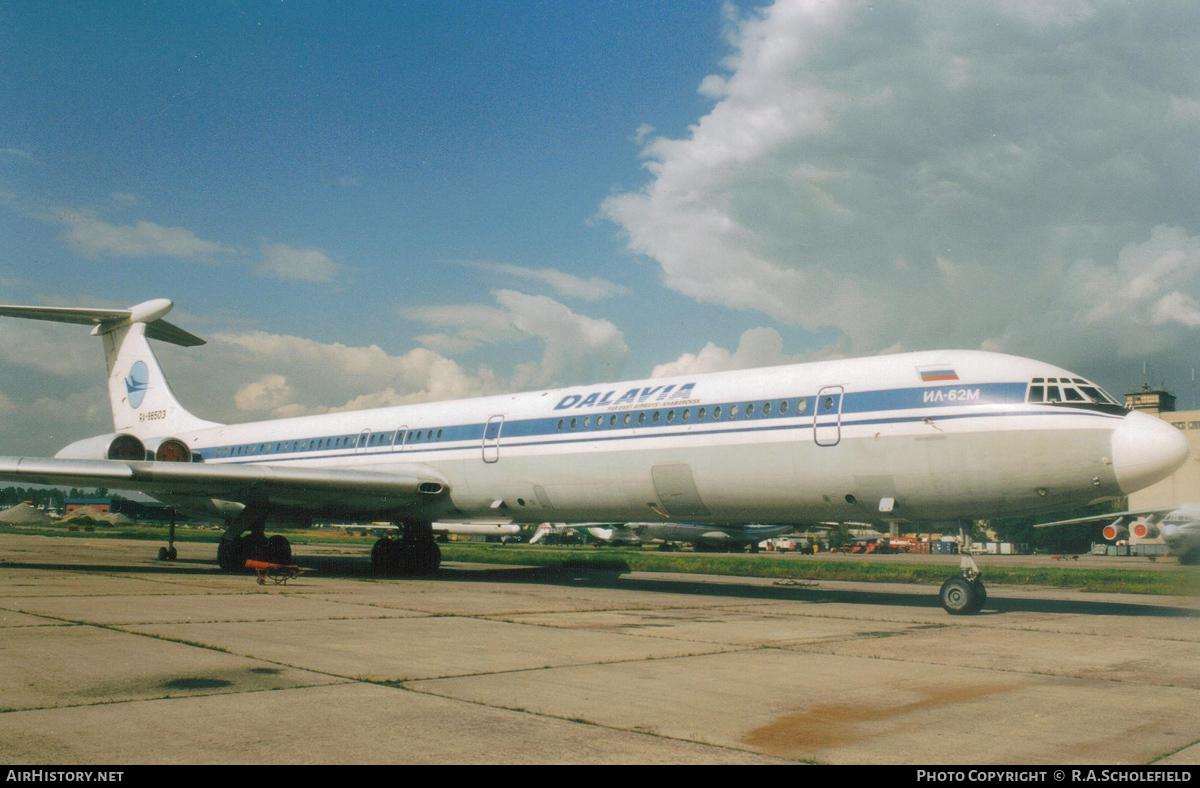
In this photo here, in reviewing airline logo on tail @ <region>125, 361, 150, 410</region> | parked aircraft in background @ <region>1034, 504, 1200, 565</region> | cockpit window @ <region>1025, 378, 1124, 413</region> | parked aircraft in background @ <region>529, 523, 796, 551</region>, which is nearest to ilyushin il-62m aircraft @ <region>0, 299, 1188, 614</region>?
cockpit window @ <region>1025, 378, 1124, 413</region>

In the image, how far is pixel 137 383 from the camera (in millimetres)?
26281

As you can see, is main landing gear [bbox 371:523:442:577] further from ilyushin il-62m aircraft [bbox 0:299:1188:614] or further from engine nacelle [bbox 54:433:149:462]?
engine nacelle [bbox 54:433:149:462]

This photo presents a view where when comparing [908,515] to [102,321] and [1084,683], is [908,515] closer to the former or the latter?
[1084,683]

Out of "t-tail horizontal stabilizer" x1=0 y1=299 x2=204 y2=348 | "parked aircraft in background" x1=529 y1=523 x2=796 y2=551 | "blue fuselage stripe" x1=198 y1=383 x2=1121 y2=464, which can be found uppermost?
"t-tail horizontal stabilizer" x1=0 y1=299 x2=204 y2=348

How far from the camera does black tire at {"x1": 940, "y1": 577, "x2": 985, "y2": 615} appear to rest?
1242 centimetres

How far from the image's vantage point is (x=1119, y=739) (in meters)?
5.16

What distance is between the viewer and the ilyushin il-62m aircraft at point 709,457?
1170 centimetres

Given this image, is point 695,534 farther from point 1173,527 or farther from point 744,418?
point 744,418

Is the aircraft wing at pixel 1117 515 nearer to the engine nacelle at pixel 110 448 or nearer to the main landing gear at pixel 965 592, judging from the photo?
the main landing gear at pixel 965 592

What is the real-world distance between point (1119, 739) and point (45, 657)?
7878 mm

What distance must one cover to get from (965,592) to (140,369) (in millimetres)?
23895

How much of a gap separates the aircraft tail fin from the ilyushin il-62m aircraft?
3508 millimetres

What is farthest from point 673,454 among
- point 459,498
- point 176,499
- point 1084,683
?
point 176,499

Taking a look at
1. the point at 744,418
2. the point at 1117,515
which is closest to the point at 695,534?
the point at 1117,515
